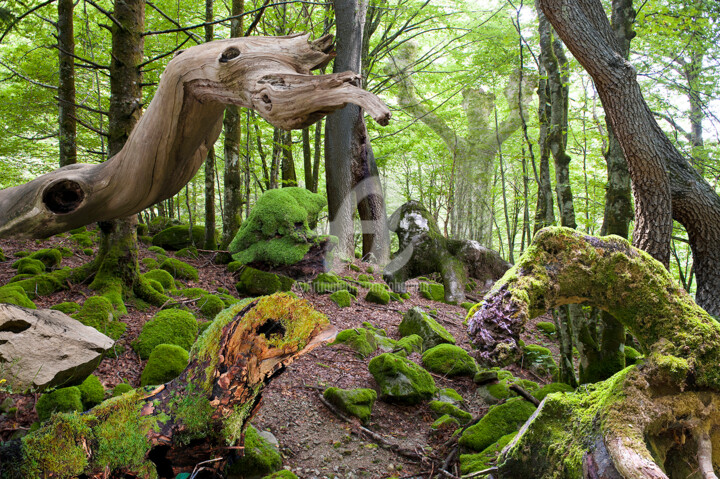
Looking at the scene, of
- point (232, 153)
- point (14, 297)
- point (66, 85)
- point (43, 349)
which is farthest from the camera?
point (232, 153)

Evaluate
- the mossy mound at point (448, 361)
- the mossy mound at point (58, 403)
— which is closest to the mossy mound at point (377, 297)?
the mossy mound at point (448, 361)

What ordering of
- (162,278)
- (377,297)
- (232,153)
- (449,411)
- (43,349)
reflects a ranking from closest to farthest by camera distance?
1. (43,349)
2. (449,411)
3. (162,278)
4. (232,153)
5. (377,297)

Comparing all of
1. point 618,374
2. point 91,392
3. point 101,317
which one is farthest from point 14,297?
point 618,374

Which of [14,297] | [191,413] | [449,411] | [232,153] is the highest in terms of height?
[232,153]

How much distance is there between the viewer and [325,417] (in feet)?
14.3

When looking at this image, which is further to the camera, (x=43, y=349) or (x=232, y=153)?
(x=232, y=153)

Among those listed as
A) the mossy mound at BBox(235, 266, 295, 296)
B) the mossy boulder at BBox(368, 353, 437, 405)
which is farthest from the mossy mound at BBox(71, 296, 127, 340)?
the mossy boulder at BBox(368, 353, 437, 405)

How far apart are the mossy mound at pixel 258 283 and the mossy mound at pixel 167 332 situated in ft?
6.18

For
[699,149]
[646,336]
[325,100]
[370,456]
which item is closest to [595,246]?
[646,336]

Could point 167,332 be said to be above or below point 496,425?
above

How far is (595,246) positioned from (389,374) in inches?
125

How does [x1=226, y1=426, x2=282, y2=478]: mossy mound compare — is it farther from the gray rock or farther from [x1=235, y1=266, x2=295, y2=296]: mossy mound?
[x1=235, y1=266, x2=295, y2=296]: mossy mound

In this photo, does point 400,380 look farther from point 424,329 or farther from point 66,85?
point 66,85

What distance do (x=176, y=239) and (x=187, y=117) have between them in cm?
620
